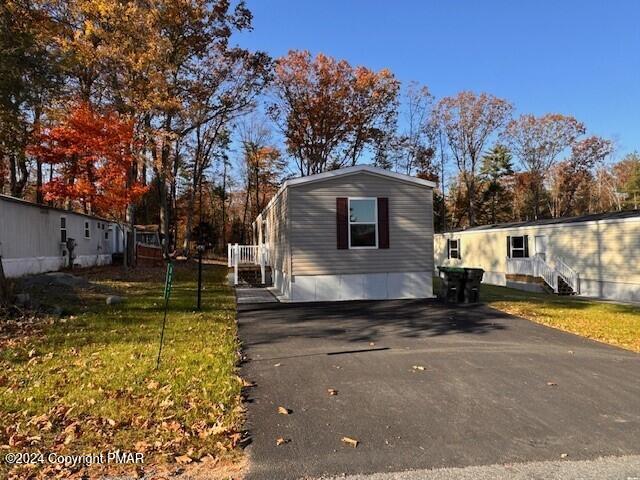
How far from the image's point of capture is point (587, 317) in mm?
10281

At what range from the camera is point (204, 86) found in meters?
24.2

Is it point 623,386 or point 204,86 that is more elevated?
point 204,86

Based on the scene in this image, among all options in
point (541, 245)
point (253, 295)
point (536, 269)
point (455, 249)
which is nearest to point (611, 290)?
point (536, 269)

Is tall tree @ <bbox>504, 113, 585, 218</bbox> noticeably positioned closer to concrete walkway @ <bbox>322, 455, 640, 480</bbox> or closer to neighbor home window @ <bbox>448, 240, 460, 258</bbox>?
neighbor home window @ <bbox>448, 240, 460, 258</bbox>

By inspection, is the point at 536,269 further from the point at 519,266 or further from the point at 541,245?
the point at 519,266

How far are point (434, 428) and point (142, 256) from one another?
2322cm

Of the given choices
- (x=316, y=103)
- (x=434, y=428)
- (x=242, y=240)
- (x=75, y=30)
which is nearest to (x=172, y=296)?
(x=434, y=428)

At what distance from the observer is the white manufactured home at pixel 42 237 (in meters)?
14.9

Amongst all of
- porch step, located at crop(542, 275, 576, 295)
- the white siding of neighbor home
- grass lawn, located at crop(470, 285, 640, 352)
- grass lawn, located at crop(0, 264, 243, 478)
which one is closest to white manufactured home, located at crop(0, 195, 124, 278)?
grass lawn, located at crop(0, 264, 243, 478)

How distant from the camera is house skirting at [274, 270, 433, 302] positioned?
12531 mm

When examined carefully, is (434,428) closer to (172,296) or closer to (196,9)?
(172,296)

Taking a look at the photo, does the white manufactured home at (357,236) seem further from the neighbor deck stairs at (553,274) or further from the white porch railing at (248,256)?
the neighbor deck stairs at (553,274)

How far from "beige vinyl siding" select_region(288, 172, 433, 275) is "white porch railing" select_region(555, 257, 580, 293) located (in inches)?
338

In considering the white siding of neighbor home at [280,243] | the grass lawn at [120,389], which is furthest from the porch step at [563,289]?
the grass lawn at [120,389]
